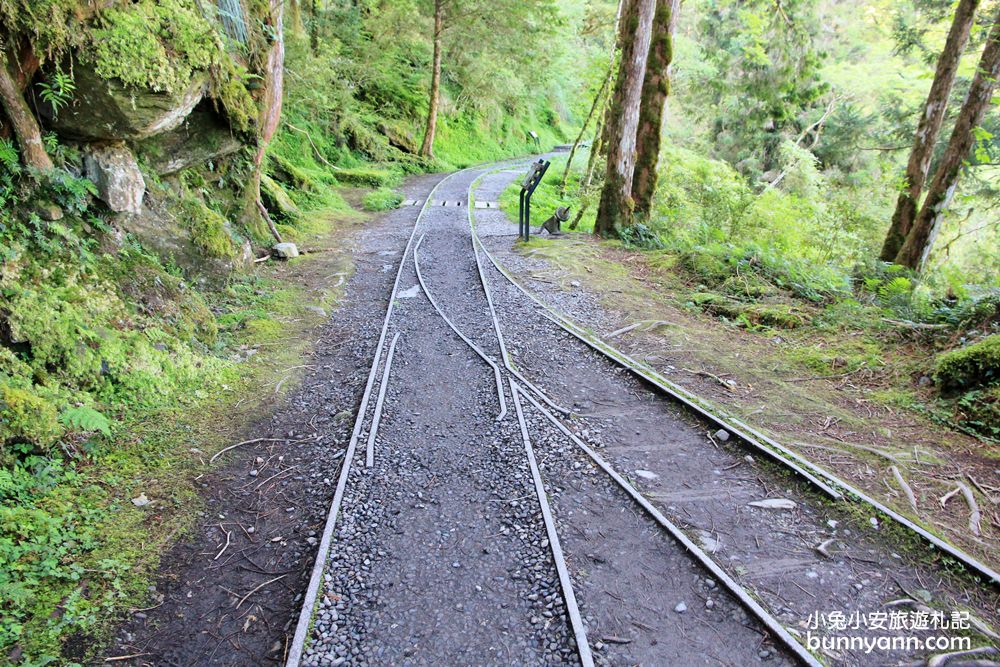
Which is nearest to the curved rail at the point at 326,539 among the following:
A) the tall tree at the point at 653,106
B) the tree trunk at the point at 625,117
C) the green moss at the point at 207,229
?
the green moss at the point at 207,229

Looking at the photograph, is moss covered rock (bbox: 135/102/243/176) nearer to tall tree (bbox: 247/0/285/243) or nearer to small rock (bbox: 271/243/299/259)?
tall tree (bbox: 247/0/285/243)

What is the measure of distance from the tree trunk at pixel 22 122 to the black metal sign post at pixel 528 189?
8.85 meters

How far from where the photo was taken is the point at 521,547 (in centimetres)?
411

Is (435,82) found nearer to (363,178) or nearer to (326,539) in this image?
(363,178)

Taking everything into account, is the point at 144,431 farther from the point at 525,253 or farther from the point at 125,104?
the point at 525,253

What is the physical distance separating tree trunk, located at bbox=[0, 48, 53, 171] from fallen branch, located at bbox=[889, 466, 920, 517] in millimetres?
8991

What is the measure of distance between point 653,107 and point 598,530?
11.6m

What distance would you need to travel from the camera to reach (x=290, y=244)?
37.1 ft

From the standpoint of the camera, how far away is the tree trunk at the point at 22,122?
5230 mm

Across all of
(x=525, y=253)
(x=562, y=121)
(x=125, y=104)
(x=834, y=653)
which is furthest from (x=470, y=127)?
(x=834, y=653)

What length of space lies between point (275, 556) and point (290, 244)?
858cm

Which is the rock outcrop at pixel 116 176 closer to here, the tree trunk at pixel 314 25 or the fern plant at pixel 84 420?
the fern plant at pixel 84 420

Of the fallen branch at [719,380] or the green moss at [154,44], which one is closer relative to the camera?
the green moss at [154,44]

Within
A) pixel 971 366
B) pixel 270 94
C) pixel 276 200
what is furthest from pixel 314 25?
pixel 971 366
